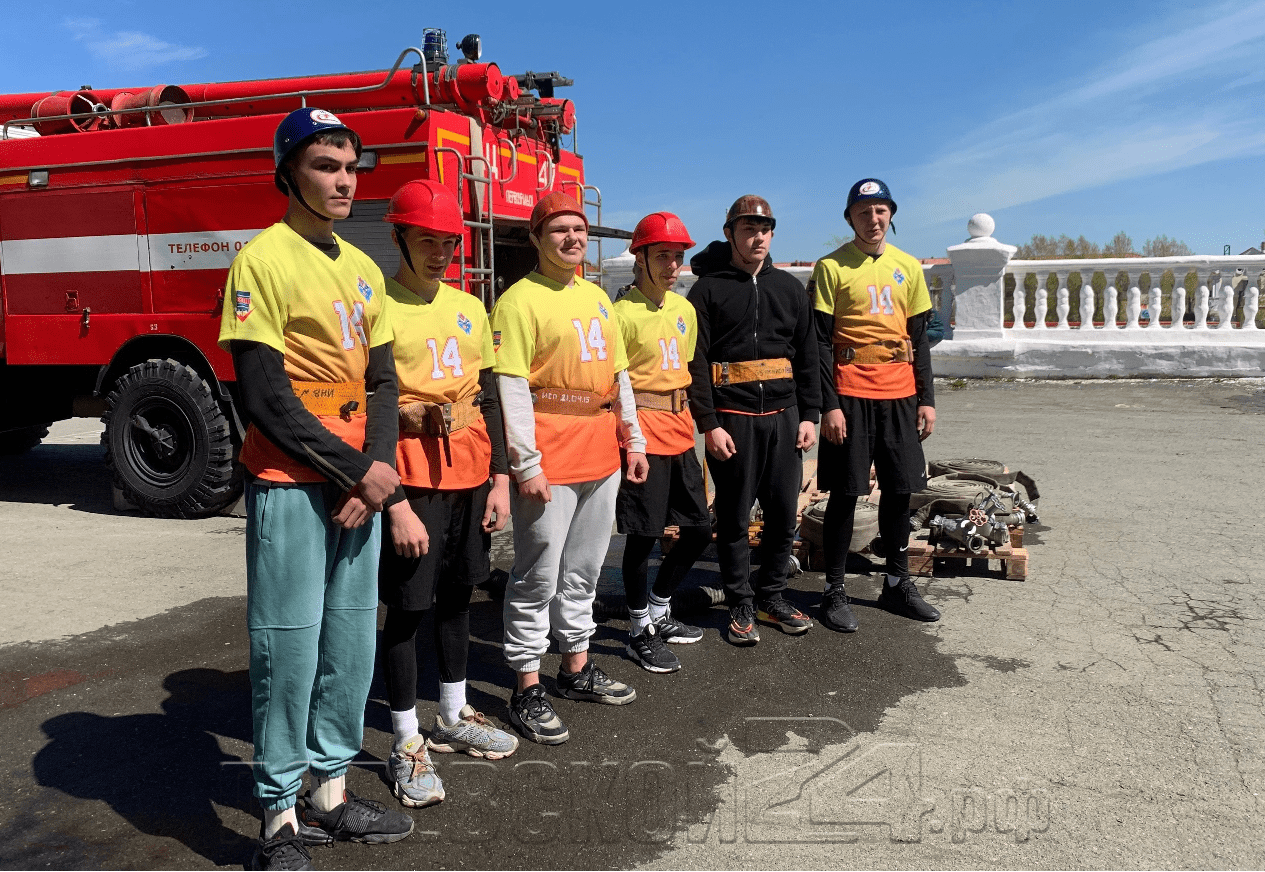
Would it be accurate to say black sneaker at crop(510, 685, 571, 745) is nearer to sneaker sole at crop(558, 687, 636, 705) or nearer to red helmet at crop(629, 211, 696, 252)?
sneaker sole at crop(558, 687, 636, 705)

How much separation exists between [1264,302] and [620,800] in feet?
53.5

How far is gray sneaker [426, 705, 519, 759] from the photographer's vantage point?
341 centimetres

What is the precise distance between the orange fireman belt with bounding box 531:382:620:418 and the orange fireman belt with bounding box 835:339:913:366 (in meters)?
1.66

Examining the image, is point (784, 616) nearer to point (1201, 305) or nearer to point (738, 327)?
point (738, 327)

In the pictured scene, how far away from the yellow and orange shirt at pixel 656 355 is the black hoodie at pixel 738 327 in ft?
0.51

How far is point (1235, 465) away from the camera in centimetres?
812

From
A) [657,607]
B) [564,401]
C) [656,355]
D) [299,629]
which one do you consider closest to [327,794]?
[299,629]

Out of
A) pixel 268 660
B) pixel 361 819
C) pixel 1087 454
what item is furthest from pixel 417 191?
pixel 1087 454

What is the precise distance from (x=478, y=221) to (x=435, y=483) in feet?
13.5

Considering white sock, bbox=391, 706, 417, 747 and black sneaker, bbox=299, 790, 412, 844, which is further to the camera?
white sock, bbox=391, 706, 417, 747

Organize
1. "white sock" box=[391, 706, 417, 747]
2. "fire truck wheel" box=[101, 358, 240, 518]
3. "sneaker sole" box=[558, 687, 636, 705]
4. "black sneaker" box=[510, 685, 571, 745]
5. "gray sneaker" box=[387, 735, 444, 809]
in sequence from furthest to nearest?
"fire truck wheel" box=[101, 358, 240, 518] < "sneaker sole" box=[558, 687, 636, 705] < "black sneaker" box=[510, 685, 571, 745] < "white sock" box=[391, 706, 417, 747] < "gray sneaker" box=[387, 735, 444, 809]

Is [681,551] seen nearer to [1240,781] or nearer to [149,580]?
[1240,781]

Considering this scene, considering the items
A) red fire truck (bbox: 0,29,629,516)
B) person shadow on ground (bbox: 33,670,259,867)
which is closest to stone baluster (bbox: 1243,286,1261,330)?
red fire truck (bbox: 0,29,629,516)

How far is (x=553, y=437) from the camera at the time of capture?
3.65m
